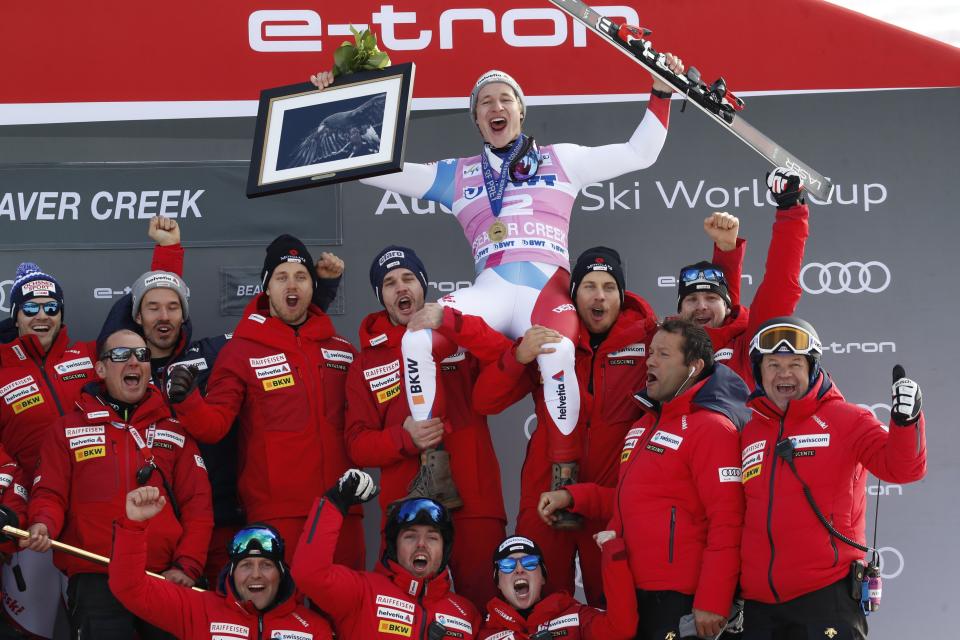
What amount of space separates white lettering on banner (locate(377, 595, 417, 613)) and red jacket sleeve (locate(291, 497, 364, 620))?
0.28 feet

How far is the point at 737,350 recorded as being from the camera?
17.7 feet

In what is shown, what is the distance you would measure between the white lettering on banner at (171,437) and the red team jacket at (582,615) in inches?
63.6

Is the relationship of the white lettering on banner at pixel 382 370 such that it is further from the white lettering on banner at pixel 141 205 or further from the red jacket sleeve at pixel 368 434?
the white lettering on banner at pixel 141 205

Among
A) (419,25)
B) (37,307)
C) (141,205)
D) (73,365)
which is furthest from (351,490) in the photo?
(419,25)

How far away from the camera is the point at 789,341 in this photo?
439cm

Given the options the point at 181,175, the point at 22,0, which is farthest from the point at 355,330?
the point at 22,0

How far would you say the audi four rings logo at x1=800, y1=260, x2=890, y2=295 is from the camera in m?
6.74

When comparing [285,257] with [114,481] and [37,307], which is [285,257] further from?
[114,481]

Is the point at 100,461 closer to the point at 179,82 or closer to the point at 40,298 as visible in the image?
the point at 40,298

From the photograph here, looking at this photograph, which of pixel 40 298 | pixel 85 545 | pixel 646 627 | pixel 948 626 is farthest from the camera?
pixel 948 626

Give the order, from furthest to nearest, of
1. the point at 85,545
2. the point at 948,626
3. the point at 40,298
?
the point at 948,626 < the point at 40,298 < the point at 85,545

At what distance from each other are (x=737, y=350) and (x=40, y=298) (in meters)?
3.39

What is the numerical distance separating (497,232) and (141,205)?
2331 millimetres

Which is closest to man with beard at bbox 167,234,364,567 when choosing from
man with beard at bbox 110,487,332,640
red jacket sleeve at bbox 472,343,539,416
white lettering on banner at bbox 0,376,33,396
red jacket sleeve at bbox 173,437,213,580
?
red jacket sleeve at bbox 173,437,213,580
